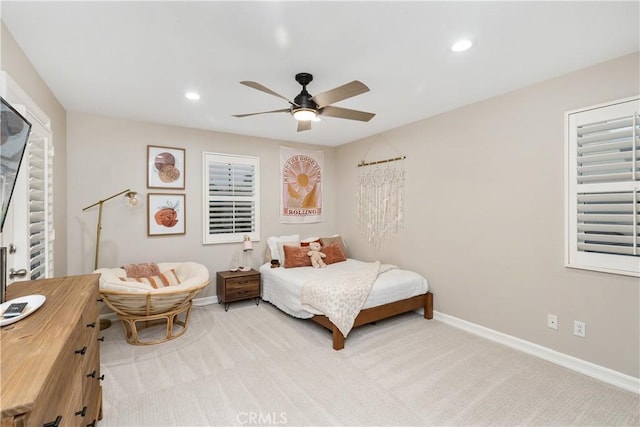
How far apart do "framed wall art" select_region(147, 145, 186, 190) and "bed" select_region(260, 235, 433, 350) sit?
162 cm

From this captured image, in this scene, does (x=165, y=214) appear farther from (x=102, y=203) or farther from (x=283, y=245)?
(x=283, y=245)

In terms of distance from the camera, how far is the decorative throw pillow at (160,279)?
3432 millimetres

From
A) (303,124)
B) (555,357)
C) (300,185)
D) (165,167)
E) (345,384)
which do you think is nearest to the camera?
(345,384)

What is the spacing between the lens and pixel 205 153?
433 centimetres

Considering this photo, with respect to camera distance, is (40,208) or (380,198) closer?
(40,208)

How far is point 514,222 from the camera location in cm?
303

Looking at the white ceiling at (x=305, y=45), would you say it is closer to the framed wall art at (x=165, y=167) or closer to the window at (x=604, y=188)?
the window at (x=604, y=188)

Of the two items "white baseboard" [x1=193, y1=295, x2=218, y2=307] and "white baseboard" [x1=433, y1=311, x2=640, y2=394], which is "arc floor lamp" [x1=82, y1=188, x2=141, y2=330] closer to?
"white baseboard" [x1=193, y1=295, x2=218, y2=307]

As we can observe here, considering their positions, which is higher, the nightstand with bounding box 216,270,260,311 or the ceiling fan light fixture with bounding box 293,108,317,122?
the ceiling fan light fixture with bounding box 293,108,317,122

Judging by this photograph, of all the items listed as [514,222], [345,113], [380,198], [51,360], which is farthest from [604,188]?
[51,360]

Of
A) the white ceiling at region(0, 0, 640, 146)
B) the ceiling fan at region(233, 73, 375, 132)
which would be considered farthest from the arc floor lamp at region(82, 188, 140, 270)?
the ceiling fan at region(233, 73, 375, 132)

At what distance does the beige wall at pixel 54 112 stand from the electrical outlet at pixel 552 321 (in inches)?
177

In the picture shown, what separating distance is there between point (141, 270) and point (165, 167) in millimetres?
1367

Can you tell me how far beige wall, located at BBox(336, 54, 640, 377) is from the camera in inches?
96.7
